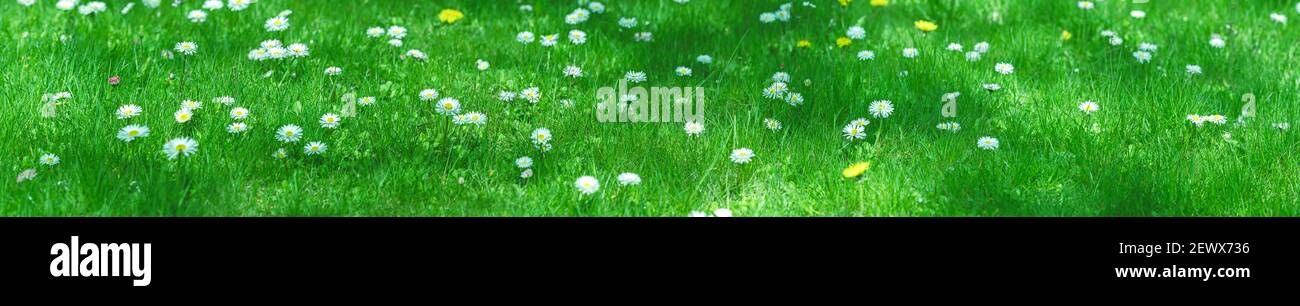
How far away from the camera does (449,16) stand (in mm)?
4457

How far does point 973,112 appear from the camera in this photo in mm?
3688

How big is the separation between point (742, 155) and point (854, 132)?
400mm

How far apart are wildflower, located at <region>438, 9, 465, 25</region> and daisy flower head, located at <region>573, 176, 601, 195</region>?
1.56 metres

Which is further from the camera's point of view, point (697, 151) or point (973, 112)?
point (973, 112)

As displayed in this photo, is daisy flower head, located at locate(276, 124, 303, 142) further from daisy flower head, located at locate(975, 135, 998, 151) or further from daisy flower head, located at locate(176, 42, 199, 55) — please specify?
daisy flower head, located at locate(975, 135, 998, 151)

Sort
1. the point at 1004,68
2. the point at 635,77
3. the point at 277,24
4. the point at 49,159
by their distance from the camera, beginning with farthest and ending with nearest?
the point at 277,24, the point at 1004,68, the point at 635,77, the point at 49,159

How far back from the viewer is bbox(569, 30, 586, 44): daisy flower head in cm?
425

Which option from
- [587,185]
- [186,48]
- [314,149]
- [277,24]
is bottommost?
[587,185]

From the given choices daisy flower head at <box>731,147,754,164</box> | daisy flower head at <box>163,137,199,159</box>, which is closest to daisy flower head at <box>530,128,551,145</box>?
daisy flower head at <box>731,147,754,164</box>

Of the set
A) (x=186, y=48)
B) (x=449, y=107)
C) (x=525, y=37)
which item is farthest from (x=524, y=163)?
(x=186, y=48)

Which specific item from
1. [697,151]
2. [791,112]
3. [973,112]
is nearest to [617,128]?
[697,151]

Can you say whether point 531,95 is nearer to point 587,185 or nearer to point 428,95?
point 428,95
